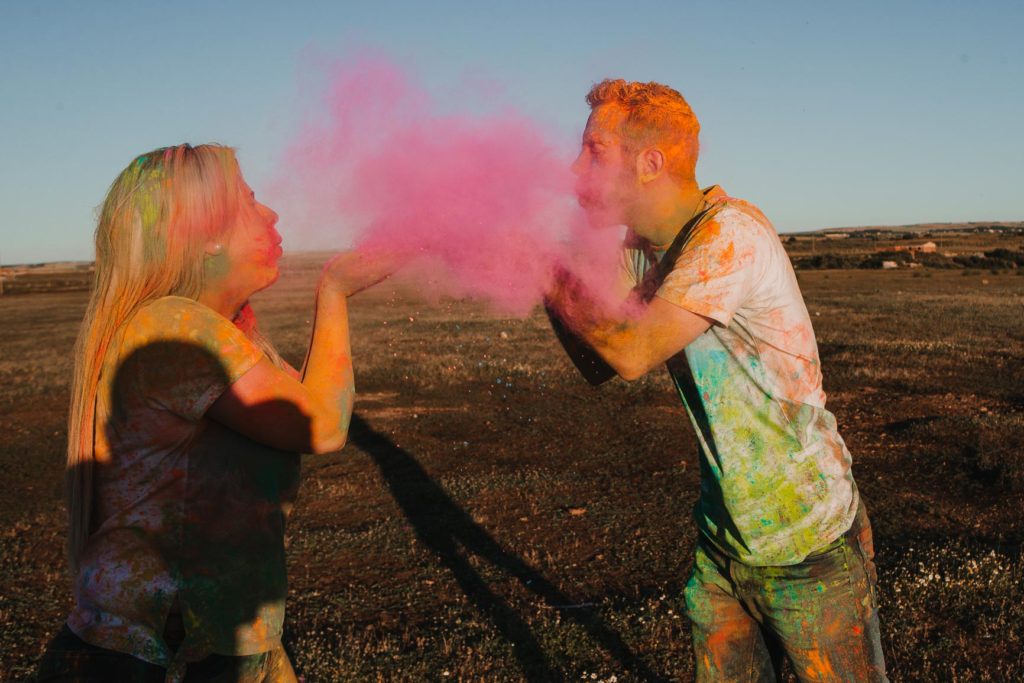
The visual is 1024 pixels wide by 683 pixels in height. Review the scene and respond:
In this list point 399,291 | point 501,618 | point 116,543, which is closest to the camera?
point 116,543

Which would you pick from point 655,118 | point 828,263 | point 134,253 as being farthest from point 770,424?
point 828,263

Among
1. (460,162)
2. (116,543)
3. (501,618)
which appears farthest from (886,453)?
(116,543)

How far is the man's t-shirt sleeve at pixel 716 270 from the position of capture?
2105 mm

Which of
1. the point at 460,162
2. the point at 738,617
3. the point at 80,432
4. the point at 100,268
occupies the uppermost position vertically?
the point at 460,162

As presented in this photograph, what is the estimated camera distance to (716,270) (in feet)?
6.96

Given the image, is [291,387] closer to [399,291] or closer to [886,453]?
[399,291]

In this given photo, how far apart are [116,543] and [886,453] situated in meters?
8.27

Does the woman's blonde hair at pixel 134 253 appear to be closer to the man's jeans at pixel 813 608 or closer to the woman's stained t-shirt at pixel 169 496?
the woman's stained t-shirt at pixel 169 496

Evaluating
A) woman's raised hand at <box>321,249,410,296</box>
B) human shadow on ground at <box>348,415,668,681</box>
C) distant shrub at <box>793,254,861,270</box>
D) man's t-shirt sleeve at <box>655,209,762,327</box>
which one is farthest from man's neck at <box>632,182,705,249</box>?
distant shrub at <box>793,254,861,270</box>

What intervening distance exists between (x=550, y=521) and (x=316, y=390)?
16.9ft

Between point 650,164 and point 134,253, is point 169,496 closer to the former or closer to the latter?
point 134,253

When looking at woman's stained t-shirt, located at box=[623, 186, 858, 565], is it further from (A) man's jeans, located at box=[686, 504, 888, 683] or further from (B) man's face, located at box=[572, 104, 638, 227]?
(B) man's face, located at box=[572, 104, 638, 227]

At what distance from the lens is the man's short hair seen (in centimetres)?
224

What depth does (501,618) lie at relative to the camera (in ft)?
16.9
